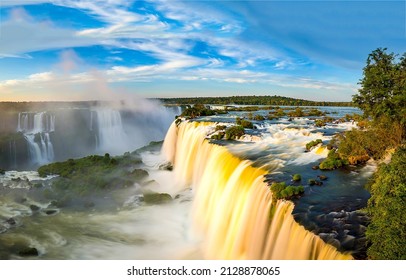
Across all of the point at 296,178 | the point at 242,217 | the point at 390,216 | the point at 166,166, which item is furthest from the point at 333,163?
the point at 166,166

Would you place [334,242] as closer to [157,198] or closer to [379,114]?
[379,114]

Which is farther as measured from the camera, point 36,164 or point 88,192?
point 36,164

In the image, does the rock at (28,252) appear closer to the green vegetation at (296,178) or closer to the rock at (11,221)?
the rock at (11,221)

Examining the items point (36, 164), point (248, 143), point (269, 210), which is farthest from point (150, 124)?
point (269, 210)

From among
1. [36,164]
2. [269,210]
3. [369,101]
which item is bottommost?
[36,164]

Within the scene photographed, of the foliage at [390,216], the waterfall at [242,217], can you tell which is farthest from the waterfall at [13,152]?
the foliage at [390,216]

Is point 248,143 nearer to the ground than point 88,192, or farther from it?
farther from it

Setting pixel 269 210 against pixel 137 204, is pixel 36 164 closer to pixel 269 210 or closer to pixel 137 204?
pixel 137 204
